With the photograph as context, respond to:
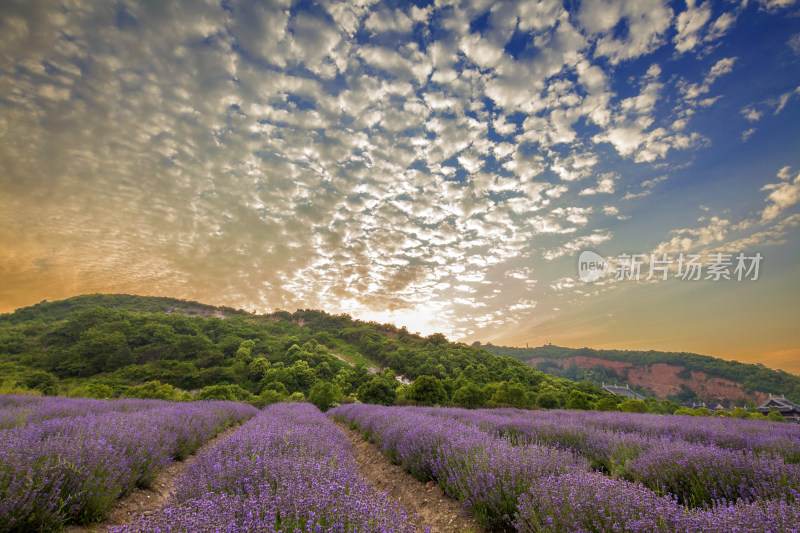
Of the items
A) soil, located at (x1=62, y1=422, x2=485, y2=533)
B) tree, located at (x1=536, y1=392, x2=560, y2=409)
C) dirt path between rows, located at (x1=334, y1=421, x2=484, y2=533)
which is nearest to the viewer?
soil, located at (x1=62, y1=422, x2=485, y2=533)

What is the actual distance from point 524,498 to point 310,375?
1542 inches

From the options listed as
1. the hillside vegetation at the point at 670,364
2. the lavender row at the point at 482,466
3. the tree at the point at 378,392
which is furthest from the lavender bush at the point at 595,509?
the hillside vegetation at the point at 670,364

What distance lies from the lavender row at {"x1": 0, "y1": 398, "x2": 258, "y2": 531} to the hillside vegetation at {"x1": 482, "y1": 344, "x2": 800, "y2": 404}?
9128 centimetres

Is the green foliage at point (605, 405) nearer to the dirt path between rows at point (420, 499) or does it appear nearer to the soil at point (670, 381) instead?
the dirt path between rows at point (420, 499)

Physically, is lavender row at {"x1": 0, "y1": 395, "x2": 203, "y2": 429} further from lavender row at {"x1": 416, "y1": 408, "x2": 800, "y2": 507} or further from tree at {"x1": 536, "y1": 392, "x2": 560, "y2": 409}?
tree at {"x1": 536, "y1": 392, "x2": 560, "y2": 409}

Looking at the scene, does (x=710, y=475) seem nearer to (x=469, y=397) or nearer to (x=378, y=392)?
(x=378, y=392)

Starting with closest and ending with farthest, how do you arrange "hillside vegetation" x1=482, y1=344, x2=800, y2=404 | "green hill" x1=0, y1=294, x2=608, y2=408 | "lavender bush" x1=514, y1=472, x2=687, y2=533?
1. "lavender bush" x1=514, y1=472, x2=687, y2=533
2. "green hill" x1=0, y1=294, x2=608, y2=408
3. "hillside vegetation" x1=482, y1=344, x2=800, y2=404

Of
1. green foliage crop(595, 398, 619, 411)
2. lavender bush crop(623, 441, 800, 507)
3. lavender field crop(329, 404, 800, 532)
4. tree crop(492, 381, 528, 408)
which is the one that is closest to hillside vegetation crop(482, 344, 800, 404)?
green foliage crop(595, 398, 619, 411)

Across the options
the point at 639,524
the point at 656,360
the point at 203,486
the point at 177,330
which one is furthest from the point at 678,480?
the point at 656,360

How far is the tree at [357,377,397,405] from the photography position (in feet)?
68.9

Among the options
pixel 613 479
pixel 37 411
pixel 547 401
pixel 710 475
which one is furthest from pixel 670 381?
pixel 37 411

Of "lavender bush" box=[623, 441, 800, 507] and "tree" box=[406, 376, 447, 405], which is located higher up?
"lavender bush" box=[623, 441, 800, 507]

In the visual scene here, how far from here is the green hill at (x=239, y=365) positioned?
22.8 meters

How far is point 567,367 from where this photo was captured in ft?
345
